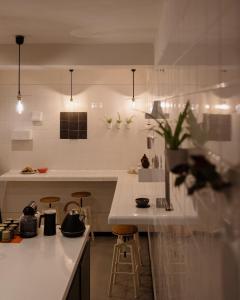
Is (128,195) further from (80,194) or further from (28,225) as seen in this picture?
(80,194)

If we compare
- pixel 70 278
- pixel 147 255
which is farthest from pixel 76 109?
pixel 70 278

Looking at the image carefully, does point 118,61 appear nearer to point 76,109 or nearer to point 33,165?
point 76,109

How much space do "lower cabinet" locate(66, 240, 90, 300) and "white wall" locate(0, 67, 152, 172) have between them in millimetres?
2697

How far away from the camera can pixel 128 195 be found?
3.57 meters

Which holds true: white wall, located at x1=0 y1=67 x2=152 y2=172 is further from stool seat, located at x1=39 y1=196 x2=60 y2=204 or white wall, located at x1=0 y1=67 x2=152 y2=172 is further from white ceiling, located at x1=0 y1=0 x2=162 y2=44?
white ceiling, located at x1=0 y1=0 x2=162 y2=44

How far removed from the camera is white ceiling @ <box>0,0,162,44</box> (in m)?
2.49

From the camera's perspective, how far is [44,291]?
1.76m

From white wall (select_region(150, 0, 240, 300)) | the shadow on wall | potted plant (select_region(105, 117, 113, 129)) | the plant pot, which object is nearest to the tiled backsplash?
potted plant (select_region(105, 117, 113, 129))

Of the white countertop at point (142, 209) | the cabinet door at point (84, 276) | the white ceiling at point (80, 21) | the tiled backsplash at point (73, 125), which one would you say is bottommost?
the cabinet door at point (84, 276)

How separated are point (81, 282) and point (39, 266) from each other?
0.48 metres

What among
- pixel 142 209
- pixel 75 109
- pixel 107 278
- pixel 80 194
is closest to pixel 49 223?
pixel 142 209

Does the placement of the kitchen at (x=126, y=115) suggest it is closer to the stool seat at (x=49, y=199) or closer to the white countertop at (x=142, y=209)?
the white countertop at (x=142, y=209)

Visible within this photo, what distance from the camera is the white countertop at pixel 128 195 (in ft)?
5.65

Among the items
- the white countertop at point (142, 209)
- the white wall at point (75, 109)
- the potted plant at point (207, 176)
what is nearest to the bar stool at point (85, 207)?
the white wall at point (75, 109)
